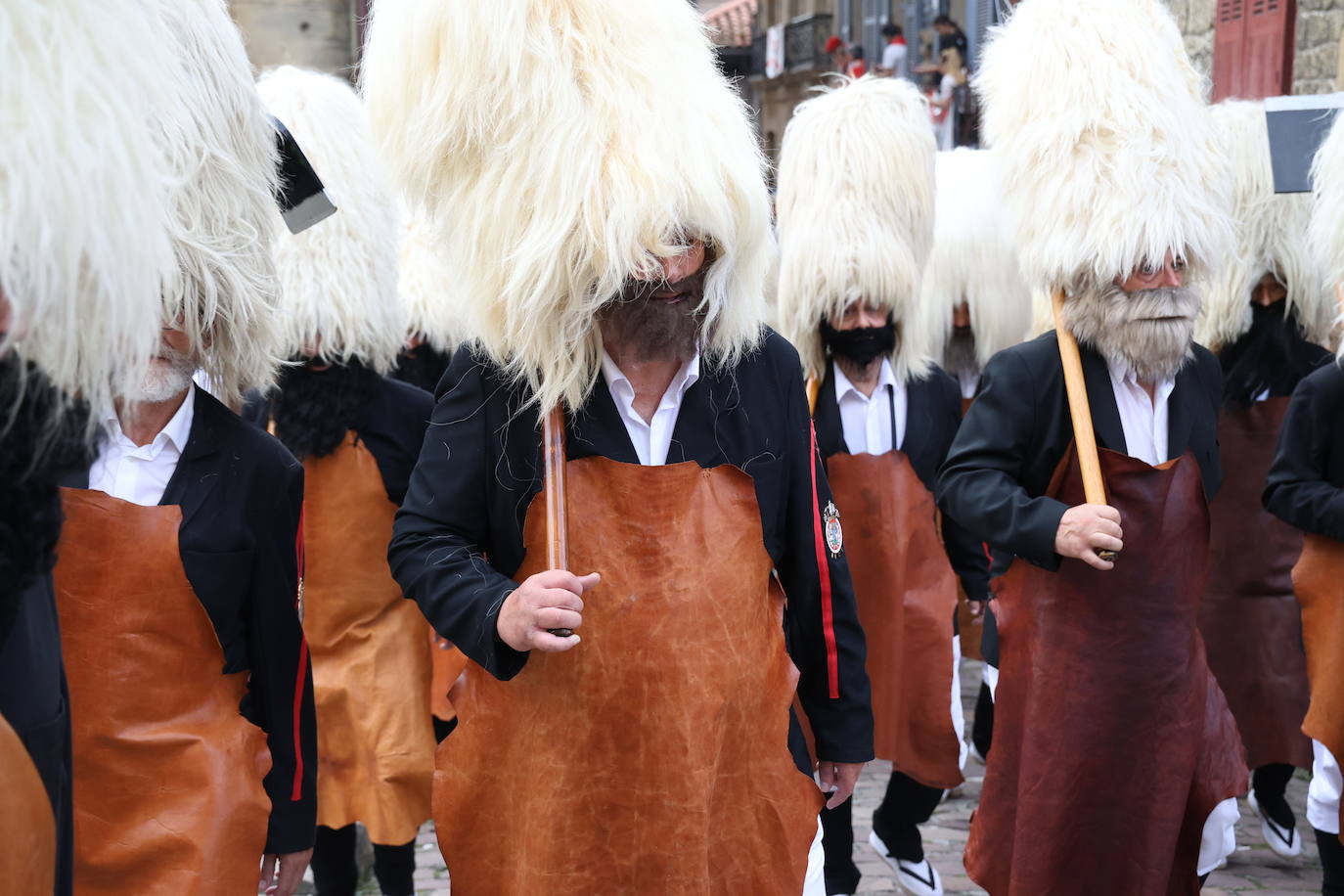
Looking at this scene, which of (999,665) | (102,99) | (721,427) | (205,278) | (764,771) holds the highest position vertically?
(102,99)

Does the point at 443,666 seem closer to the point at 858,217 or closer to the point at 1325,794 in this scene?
the point at 858,217

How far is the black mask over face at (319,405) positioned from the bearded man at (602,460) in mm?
1684

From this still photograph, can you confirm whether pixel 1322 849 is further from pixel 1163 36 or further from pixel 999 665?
pixel 1163 36

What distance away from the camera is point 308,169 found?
10.9 ft

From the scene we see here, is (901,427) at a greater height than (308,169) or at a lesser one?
lesser

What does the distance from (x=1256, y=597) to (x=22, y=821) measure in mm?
4567

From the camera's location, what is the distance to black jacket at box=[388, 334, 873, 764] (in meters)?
2.65

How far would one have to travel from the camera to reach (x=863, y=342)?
16.0ft

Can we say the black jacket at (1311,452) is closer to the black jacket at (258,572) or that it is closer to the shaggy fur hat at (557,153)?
the shaggy fur hat at (557,153)

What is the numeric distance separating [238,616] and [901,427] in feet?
8.70

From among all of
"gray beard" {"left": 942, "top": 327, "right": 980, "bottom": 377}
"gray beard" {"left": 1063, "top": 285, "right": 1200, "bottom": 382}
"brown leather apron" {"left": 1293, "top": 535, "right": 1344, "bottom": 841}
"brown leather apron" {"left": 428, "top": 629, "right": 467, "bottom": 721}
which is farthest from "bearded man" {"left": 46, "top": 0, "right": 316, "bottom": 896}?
"gray beard" {"left": 942, "top": 327, "right": 980, "bottom": 377}

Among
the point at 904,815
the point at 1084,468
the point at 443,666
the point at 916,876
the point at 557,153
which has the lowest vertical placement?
the point at 916,876

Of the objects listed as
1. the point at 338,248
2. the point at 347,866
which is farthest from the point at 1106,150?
the point at 347,866

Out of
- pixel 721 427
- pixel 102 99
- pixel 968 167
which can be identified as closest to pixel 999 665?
pixel 721 427
